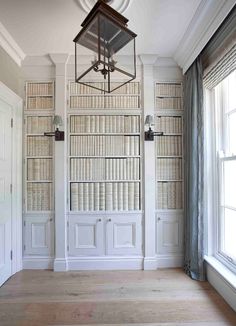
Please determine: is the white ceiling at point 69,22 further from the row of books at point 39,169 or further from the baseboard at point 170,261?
the baseboard at point 170,261

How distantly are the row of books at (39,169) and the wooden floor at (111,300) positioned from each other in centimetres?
121

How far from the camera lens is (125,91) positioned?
10.7ft

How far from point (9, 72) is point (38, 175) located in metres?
1.32

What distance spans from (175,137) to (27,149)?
6.51 ft

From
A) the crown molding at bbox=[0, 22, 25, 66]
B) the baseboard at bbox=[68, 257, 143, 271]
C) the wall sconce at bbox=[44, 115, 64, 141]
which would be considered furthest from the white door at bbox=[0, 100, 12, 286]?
the baseboard at bbox=[68, 257, 143, 271]

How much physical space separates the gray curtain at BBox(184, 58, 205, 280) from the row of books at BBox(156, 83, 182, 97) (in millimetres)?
313

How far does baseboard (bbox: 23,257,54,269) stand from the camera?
3.18 meters

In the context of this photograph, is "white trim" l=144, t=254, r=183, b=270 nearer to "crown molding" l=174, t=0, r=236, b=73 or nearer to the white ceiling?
"crown molding" l=174, t=0, r=236, b=73

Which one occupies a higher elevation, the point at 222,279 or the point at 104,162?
the point at 104,162

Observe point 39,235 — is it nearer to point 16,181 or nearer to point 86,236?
point 86,236

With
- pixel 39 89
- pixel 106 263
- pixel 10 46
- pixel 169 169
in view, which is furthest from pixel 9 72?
pixel 106 263

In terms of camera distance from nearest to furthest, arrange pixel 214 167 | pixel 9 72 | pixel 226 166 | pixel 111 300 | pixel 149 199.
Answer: pixel 111 300
pixel 226 166
pixel 214 167
pixel 9 72
pixel 149 199

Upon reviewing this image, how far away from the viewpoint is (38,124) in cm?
324

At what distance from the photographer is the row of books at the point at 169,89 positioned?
3277 millimetres
